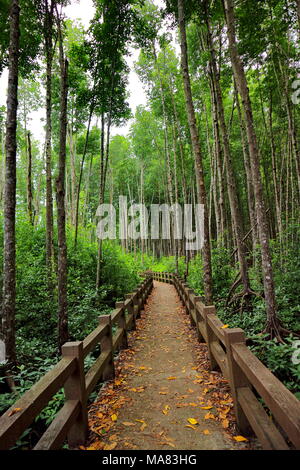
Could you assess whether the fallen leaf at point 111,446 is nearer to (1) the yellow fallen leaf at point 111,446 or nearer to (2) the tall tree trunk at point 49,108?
(1) the yellow fallen leaf at point 111,446

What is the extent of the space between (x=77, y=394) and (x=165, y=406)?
1152 mm

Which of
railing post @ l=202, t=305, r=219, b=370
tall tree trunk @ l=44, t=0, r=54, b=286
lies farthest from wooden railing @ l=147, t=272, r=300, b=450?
tall tree trunk @ l=44, t=0, r=54, b=286

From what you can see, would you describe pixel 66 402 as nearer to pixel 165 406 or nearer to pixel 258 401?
pixel 165 406

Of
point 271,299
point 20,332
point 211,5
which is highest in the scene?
point 211,5

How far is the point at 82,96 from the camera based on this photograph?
959cm

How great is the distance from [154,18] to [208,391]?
14170 millimetres

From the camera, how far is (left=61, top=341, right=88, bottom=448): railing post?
90.7 inches

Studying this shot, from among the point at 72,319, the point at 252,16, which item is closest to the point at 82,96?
the point at 252,16

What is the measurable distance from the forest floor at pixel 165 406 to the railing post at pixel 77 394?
140 millimetres

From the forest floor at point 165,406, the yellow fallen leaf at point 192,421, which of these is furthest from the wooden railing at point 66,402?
the yellow fallen leaf at point 192,421

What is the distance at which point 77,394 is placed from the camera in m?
2.33

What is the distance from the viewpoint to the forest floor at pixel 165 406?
2277 mm

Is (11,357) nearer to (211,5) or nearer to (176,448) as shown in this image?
(176,448)

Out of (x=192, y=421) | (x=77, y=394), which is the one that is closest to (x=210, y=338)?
(x=192, y=421)
